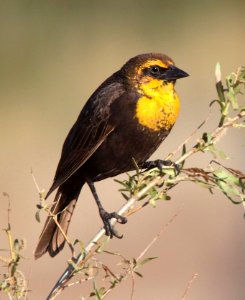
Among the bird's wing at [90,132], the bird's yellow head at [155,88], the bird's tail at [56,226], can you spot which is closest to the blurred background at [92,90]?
the bird's tail at [56,226]

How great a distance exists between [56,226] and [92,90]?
5642mm

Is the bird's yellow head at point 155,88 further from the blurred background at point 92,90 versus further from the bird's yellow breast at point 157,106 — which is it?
the blurred background at point 92,90

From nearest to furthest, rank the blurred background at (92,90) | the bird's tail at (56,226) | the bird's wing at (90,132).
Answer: the bird's tail at (56,226)
the bird's wing at (90,132)
the blurred background at (92,90)

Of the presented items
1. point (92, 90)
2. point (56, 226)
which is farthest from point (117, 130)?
point (92, 90)

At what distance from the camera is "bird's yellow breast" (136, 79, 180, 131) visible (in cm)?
406

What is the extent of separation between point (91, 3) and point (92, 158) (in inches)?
275

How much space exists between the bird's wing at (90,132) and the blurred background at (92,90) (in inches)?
90.7

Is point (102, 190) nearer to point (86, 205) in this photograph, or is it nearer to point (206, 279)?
point (86, 205)

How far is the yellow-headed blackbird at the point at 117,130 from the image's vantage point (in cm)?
407

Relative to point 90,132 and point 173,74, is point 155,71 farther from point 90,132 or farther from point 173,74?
point 90,132

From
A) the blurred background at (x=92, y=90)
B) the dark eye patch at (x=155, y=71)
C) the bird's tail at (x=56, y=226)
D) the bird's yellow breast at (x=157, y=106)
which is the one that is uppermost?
the blurred background at (x=92, y=90)

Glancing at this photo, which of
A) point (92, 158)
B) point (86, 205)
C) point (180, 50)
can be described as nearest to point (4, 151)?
point (86, 205)

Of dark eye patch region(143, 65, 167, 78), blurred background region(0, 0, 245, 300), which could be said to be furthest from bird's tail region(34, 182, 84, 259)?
blurred background region(0, 0, 245, 300)

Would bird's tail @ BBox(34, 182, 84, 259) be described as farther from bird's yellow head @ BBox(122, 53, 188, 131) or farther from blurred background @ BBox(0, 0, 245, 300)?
blurred background @ BBox(0, 0, 245, 300)
